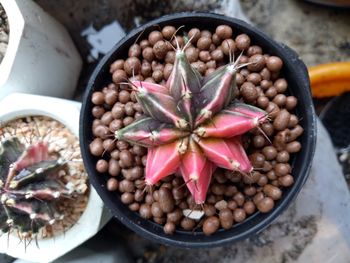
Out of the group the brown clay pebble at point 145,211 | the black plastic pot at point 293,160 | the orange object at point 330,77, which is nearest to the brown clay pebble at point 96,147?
the black plastic pot at point 293,160

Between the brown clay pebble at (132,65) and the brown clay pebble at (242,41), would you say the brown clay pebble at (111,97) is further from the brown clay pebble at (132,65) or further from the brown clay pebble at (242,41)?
the brown clay pebble at (242,41)

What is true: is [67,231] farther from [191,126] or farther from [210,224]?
[191,126]

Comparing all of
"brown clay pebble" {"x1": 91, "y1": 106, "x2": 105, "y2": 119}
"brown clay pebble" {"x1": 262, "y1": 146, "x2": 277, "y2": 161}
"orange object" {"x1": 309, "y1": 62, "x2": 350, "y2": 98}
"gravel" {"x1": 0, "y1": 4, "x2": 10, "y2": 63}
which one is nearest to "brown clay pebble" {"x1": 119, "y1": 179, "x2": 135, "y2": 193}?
"brown clay pebble" {"x1": 91, "y1": 106, "x2": 105, "y2": 119}

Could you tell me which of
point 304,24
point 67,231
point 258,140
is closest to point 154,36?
point 258,140

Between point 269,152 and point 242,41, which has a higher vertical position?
point 242,41

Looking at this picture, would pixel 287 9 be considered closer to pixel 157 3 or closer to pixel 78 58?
pixel 157 3

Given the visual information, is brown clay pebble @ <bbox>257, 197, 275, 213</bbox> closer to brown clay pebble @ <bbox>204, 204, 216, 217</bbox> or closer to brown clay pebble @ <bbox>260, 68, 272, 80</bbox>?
brown clay pebble @ <bbox>204, 204, 216, 217</bbox>

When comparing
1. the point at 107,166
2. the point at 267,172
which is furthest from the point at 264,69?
the point at 107,166
